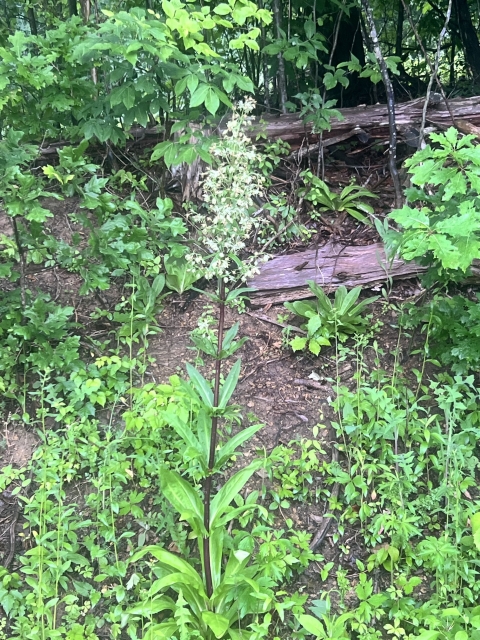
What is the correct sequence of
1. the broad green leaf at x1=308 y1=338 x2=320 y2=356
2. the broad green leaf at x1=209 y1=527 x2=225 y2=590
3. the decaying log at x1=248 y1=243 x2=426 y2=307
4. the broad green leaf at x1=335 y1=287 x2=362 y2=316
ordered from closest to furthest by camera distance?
the broad green leaf at x1=209 y1=527 x2=225 y2=590, the broad green leaf at x1=308 y1=338 x2=320 y2=356, the broad green leaf at x1=335 y1=287 x2=362 y2=316, the decaying log at x1=248 y1=243 x2=426 y2=307

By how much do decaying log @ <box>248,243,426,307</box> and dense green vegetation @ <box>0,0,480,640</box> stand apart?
0.61 feet

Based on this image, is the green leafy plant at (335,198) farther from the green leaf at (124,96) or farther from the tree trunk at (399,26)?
the tree trunk at (399,26)

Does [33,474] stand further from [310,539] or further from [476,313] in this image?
[476,313]

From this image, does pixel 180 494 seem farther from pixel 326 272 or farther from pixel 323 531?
pixel 326 272

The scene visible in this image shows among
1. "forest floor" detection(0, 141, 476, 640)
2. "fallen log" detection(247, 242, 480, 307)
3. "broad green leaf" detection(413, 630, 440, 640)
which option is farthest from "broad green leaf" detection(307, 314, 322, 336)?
"broad green leaf" detection(413, 630, 440, 640)

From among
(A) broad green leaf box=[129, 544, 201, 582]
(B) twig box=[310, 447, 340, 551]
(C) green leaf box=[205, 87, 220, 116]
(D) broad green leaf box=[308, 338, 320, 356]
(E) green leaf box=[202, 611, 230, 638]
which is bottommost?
(B) twig box=[310, 447, 340, 551]

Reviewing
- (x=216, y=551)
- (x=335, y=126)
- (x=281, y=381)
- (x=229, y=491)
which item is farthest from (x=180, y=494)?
(x=335, y=126)

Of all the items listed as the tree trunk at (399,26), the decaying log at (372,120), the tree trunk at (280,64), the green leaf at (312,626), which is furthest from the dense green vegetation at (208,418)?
the tree trunk at (399,26)

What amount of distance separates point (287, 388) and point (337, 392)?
46cm

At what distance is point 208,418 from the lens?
2.41m

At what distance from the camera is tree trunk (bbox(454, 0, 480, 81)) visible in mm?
5648

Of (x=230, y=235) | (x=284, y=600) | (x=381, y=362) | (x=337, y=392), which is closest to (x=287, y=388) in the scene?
(x=337, y=392)

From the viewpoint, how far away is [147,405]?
289 cm

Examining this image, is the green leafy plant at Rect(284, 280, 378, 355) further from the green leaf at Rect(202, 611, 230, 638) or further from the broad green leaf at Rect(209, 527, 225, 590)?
the green leaf at Rect(202, 611, 230, 638)
